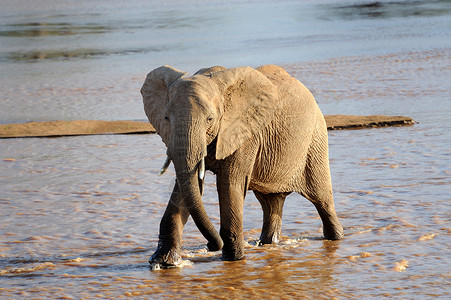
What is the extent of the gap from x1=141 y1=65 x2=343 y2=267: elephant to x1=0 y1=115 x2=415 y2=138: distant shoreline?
4982 millimetres

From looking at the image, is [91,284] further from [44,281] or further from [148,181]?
[148,181]

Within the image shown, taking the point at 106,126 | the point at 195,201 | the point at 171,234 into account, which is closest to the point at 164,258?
the point at 171,234

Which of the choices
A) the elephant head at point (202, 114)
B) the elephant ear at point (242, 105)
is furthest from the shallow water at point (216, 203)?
the elephant ear at point (242, 105)

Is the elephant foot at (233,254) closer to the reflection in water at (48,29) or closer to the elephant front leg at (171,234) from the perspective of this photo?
the elephant front leg at (171,234)

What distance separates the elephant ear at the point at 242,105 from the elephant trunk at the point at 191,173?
32 cm

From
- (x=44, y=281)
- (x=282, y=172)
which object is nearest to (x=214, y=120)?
(x=282, y=172)

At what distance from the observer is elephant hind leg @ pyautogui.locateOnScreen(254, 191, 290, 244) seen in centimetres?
711

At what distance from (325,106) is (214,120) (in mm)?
8518

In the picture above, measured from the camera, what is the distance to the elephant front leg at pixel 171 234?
249 inches

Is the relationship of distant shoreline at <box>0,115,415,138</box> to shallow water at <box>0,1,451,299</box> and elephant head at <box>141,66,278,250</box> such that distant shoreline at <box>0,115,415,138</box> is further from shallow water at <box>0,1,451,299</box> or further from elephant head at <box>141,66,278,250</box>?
elephant head at <box>141,66,278,250</box>

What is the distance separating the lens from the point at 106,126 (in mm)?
12797

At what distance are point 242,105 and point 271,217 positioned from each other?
1.34 metres

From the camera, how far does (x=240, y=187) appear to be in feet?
20.7

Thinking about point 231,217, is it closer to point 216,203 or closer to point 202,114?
point 202,114
